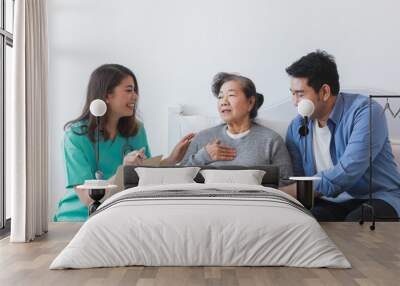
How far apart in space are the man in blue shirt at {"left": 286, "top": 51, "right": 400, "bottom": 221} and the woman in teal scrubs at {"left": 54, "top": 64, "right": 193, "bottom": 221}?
147 cm

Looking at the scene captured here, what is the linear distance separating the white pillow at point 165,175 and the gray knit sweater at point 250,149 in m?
0.32

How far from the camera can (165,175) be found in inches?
277

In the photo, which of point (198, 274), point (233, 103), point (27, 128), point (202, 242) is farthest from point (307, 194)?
point (27, 128)

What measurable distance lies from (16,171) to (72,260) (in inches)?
66.5

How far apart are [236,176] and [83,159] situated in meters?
1.90

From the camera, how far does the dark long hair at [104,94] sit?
7.50 metres

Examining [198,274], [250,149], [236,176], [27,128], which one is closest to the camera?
[198,274]

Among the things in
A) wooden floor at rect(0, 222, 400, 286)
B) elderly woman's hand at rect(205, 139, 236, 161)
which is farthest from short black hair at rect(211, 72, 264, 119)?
wooden floor at rect(0, 222, 400, 286)

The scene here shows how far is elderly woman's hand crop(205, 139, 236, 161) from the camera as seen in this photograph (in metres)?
7.42

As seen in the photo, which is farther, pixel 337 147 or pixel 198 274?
pixel 337 147

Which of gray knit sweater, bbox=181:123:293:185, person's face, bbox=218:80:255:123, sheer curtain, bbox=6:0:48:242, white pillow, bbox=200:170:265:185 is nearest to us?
sheer curtain, bbox=6:0:48:242

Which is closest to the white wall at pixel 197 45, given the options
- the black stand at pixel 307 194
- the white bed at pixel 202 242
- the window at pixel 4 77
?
the window at pixel 4 77

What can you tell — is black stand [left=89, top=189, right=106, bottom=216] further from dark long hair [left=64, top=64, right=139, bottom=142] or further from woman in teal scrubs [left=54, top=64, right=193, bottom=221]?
dark long hair [left=64, top=64, right=139, bottom=142]

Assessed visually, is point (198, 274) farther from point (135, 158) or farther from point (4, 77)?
point (4, 77)
